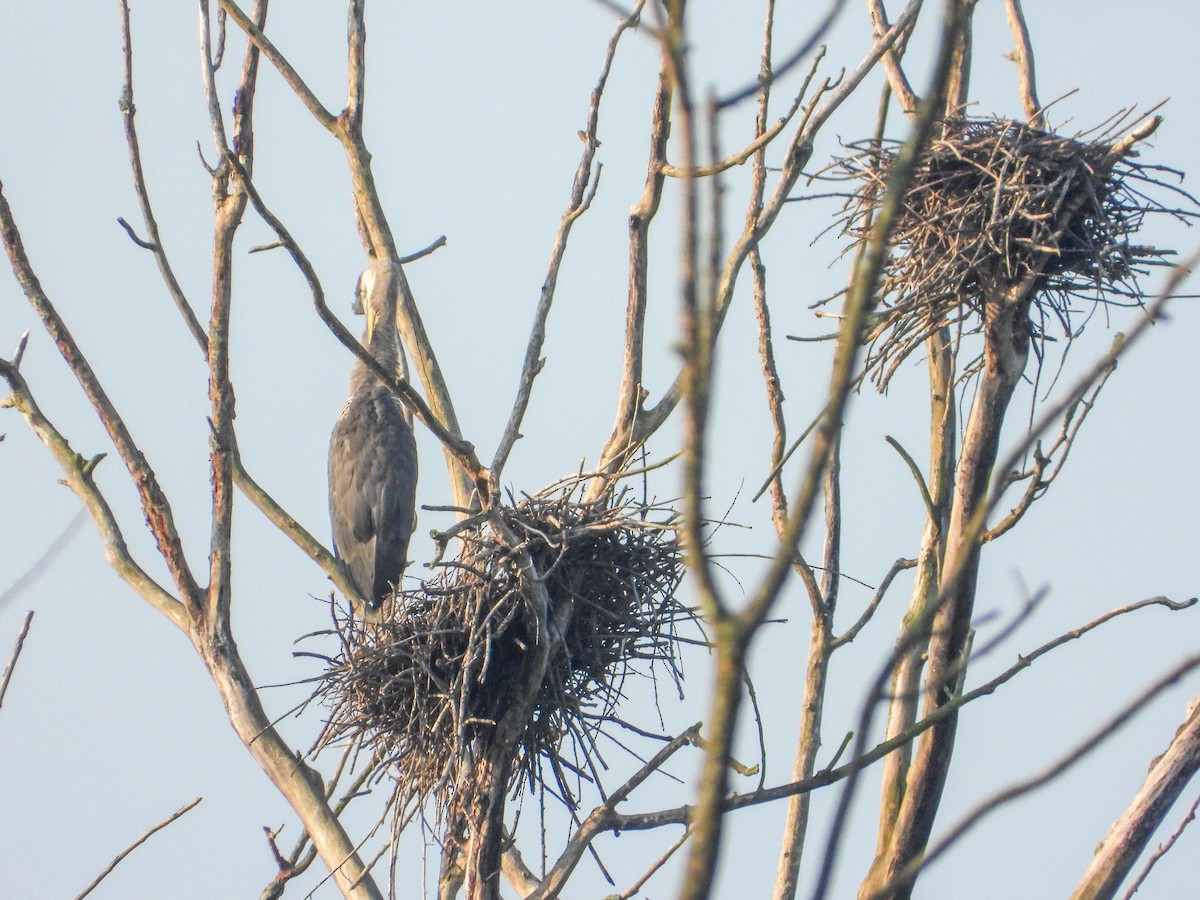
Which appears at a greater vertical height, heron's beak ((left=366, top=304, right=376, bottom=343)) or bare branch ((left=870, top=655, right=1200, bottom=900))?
heron's beak ((left=366, top=304, right=376, bottom=343))

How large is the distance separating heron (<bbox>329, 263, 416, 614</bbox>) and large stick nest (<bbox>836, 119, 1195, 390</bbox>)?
2.87 meters

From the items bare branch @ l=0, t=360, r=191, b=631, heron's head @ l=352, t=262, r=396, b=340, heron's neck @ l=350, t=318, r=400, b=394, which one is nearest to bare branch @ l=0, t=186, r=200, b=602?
bare branch @ l=0, t=360, r=191, b=631

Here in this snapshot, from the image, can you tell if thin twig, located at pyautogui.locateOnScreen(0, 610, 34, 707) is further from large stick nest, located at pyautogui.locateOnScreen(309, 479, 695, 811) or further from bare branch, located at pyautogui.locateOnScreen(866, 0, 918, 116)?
bare branch, located at pyautogui.locateOnScreen(866, 0, 918, 116)

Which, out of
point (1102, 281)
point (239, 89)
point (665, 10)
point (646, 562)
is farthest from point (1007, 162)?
point (665, 10)

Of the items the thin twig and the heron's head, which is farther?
the heron's head

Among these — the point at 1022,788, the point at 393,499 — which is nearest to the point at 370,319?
the point at 393,499

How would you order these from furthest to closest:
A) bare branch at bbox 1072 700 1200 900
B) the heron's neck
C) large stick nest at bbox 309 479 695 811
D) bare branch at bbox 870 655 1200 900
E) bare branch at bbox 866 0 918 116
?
1. the heron's neck
2. bare branch at bbox 866 0 918 116
3. large stick nest at bbox 309 479 695 811
4. bare branch at bbox 1072 700 1200 900
5. bare branch at bbox 870 655 1200 900

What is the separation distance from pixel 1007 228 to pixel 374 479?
143 inches

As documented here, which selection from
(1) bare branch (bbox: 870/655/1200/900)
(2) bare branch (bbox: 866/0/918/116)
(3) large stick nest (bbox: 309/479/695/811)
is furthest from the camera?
(2) bare branch (bbox: 866/0/918/116)

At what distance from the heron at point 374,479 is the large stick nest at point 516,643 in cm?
206

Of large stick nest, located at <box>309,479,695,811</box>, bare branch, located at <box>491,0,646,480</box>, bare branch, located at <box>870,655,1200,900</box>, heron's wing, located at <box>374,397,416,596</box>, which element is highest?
heron's wing, located at <box>374,397,416,596</box>

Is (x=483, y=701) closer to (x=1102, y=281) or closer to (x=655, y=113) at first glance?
(x=655, y=113)

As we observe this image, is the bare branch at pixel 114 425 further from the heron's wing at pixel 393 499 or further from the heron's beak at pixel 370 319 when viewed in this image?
the heron's beak at pixel 370 319

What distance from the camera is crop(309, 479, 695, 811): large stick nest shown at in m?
4.23
